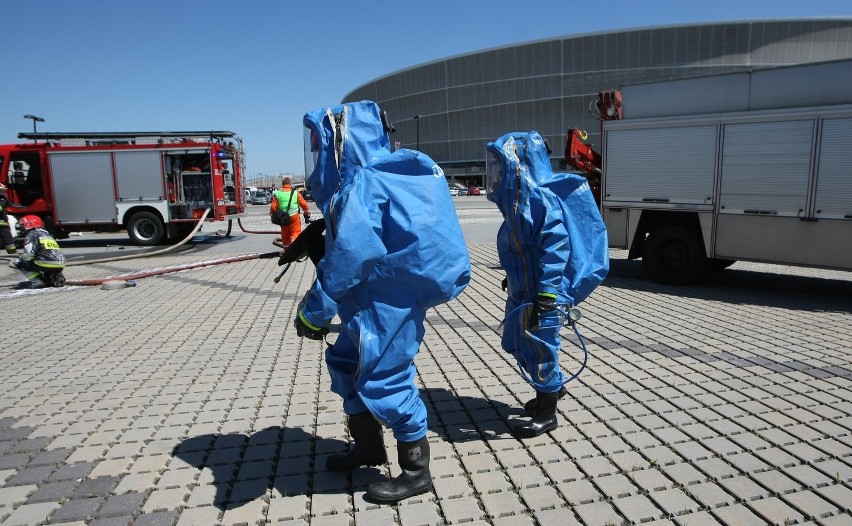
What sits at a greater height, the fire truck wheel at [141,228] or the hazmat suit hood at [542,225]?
the hazmat suit hood at [542,225]

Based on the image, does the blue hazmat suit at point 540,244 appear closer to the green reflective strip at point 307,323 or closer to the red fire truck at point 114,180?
the green reflective strip at point 307,323

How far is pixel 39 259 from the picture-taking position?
905cm

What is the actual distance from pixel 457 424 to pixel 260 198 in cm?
4746

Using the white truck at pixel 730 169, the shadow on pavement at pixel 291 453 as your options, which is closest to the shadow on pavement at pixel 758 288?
the white truck at pixel 730 169

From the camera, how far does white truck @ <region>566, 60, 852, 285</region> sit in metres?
7.11

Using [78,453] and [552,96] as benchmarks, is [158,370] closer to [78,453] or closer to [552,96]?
[78,453]

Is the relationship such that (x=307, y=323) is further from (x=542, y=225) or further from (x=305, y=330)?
(x=542, y=225)

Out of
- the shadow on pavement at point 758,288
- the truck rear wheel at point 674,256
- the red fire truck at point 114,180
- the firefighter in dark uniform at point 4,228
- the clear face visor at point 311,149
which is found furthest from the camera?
the red fire truck at point 114,180

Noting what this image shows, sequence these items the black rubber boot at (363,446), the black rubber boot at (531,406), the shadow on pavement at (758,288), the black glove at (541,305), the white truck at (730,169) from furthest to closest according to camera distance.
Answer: the shadow on pavement at (758,288), the white truck at (730,169), the black rubber boot at (531,406), the black glove at (541,305), the black rubber boot at (363,446)

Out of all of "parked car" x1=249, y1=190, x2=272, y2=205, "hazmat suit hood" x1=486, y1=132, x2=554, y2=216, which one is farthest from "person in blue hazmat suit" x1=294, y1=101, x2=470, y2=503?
"parked car" x1=249, y1=190, x2=272, y2=205

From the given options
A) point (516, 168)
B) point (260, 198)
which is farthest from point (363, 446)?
point (260, 198)

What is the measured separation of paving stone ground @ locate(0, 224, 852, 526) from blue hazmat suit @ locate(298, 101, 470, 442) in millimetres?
788

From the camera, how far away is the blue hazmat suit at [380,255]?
8.43ft

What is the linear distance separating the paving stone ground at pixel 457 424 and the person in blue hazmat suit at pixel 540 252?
49 centimetres
